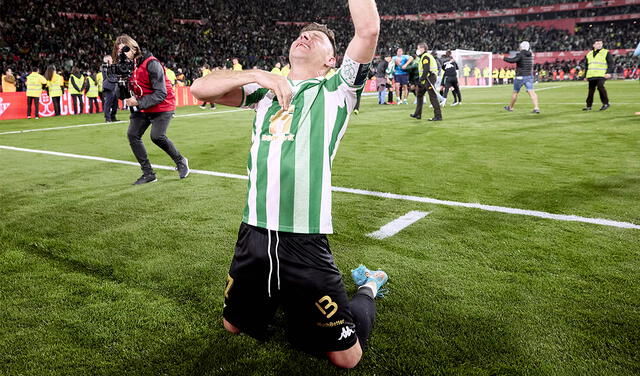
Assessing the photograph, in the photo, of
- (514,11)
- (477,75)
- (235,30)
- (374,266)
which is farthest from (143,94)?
(514,11)

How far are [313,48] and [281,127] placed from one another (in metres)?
0.42

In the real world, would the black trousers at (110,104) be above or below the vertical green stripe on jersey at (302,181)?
above

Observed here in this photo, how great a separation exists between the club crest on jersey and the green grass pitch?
1058mm

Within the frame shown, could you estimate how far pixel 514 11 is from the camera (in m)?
61.8

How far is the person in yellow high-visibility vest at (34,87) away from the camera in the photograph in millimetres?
16167

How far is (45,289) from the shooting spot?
9.91ft

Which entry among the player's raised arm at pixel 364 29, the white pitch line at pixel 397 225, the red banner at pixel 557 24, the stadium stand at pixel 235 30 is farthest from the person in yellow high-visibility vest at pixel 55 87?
the red banner at pixel 557 24

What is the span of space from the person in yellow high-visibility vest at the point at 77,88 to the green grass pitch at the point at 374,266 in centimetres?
1227

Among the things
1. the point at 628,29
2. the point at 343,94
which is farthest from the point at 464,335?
the point at 628,29

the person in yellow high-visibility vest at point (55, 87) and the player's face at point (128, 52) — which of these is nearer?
the player's face at point (128, 52)

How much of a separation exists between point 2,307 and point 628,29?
69049 millimetres

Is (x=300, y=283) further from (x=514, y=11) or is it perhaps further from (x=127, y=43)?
(x=514, y=11)

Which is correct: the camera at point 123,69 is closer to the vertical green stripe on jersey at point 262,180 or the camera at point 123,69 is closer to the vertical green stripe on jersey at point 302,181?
the vertical green stripe on jersey at point 262,180

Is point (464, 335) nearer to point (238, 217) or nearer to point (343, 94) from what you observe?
point (343, 94)
